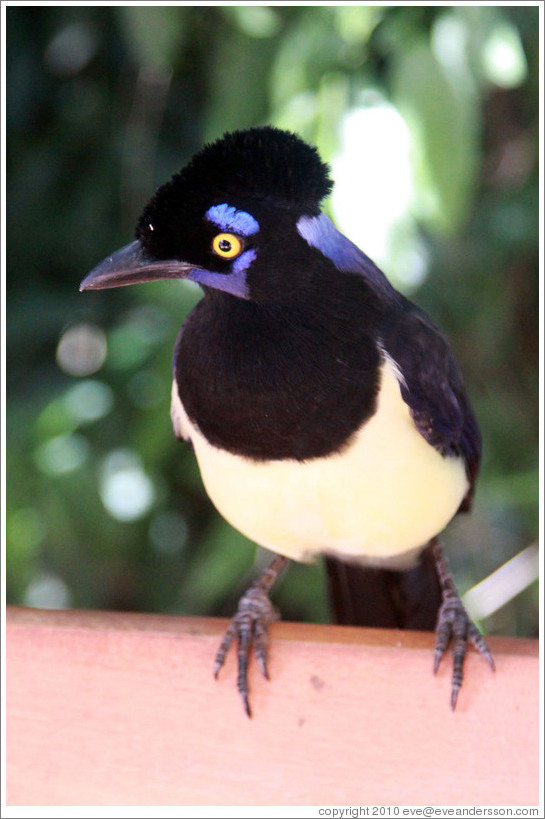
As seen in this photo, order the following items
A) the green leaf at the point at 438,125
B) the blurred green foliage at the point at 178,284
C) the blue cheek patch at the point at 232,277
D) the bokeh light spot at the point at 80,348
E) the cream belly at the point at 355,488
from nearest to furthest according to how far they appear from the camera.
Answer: the blue cheek patch at the point at 232,277, the cream belly at the point at 355,488, the green leaf at the point at 438,125, the blurred green foliage at the point at 178,284, the bokeh light spot at the point at 80,348

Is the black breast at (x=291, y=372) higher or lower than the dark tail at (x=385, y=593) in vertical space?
higher

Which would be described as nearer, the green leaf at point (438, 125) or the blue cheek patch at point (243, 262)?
the blue cheek patch at point (243, 262)

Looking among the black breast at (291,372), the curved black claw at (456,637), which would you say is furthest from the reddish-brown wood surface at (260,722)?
the black breast at (291,372)

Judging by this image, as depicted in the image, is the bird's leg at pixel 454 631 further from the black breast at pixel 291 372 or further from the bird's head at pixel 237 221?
the bird's head at pixel 237 221

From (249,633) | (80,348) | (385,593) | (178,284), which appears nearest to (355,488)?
(249,633)

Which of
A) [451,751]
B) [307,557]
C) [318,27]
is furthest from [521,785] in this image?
[318,27]

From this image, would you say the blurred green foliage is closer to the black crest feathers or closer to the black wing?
the black wing
